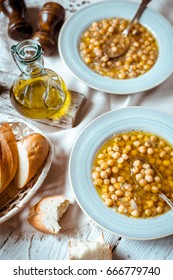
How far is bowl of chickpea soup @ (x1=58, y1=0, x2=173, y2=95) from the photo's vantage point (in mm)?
1595

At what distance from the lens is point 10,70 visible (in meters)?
1.72

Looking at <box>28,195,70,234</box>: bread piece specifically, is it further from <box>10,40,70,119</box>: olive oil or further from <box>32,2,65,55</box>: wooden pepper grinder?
<box>32,2,65,55</box>: wooden pepper grinder

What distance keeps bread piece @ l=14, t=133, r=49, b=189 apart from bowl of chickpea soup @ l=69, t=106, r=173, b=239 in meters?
0.10

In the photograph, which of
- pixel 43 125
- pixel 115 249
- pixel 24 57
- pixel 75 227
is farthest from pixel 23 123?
pixel 115 249

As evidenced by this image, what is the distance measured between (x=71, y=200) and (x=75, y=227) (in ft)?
0.30

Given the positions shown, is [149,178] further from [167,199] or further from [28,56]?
[28,56]

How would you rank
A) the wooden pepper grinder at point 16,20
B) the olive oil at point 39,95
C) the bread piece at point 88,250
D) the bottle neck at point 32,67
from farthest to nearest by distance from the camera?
1. the wooden pepper grinder at point 16,20
2. the olive oil at point 39,95
3. the bottle neck at point 32,67
4. the bread piece at point 88,250

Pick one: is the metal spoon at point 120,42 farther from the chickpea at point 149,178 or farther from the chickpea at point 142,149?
the chickpea at point 149,178

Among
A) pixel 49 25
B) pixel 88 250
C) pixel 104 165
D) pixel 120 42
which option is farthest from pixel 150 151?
pixel 49 25

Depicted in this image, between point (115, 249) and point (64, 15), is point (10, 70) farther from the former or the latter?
point (115, 249)

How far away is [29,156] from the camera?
139 centimetres

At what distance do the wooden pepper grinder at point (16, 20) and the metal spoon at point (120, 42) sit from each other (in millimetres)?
333

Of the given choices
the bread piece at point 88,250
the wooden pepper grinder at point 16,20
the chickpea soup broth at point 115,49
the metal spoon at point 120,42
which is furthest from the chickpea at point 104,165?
the wooden pepper grinder at point 16,20

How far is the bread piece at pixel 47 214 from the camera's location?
1.35 m
